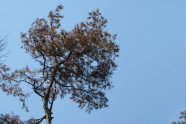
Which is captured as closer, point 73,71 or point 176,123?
point 73,71

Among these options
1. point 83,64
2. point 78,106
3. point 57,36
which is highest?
point 57,36

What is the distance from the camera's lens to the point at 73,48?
49.3ft

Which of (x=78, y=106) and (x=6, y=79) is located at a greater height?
(x=6, y=79)

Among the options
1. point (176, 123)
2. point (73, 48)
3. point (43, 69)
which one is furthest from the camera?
point (176, 123)

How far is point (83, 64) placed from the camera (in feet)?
50.9

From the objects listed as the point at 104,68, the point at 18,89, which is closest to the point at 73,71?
the point at 104,68

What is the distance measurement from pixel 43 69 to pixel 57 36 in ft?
7.16

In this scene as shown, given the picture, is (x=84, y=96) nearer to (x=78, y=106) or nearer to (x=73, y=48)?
(x=78, y=106)

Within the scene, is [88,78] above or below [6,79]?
below

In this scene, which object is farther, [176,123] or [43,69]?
[176,123]

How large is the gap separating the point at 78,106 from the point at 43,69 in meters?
3.02

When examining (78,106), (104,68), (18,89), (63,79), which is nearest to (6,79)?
(18,89)

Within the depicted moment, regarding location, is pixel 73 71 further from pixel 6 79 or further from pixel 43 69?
pixel 6 79

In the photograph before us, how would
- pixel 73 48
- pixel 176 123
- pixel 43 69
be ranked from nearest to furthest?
1. pixel 73 48
2. pixel 43 69
3. pixel 176 123
